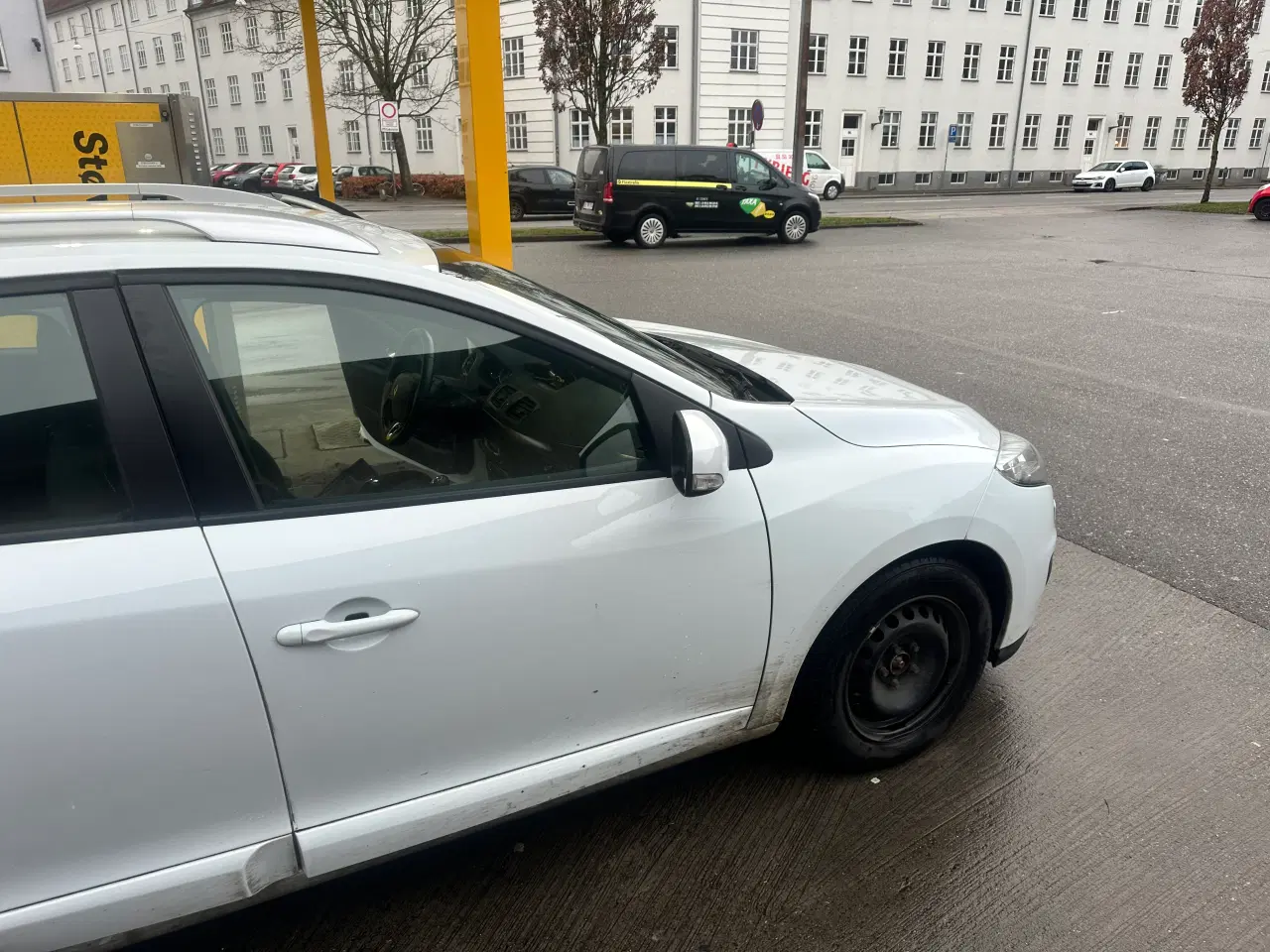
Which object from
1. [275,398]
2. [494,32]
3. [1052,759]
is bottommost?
[1052,759]

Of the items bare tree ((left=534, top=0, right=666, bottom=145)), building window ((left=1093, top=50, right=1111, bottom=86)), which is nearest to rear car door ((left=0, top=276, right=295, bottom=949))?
bare tree ((left=534, top=0, right=666, bottom=145))

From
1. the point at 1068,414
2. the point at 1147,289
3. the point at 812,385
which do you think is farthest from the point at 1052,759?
the point at 1147,289

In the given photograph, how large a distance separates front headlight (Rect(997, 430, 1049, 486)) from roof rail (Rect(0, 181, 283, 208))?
2292 mm

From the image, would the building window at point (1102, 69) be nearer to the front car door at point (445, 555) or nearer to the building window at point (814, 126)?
the building window at point (814, 126)

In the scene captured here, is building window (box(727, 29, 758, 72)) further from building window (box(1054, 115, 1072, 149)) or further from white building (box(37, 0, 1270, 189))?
building window (box(1054, 115, 1072, 149))

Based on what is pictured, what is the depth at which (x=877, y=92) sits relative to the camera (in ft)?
135

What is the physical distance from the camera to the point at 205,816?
172cm

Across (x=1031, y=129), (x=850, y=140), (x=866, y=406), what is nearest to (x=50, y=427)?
(x=866, y=406)

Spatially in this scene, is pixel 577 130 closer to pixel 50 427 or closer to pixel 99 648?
pixel 50 427

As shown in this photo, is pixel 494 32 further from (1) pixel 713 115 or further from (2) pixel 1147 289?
(1) pixel 713 115

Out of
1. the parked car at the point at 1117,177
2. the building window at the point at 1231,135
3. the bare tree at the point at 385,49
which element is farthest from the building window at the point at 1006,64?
the bare tree at the point at 385,49

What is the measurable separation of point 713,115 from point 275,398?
38500 mm

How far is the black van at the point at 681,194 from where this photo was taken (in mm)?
17078

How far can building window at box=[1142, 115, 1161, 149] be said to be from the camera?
157ft
